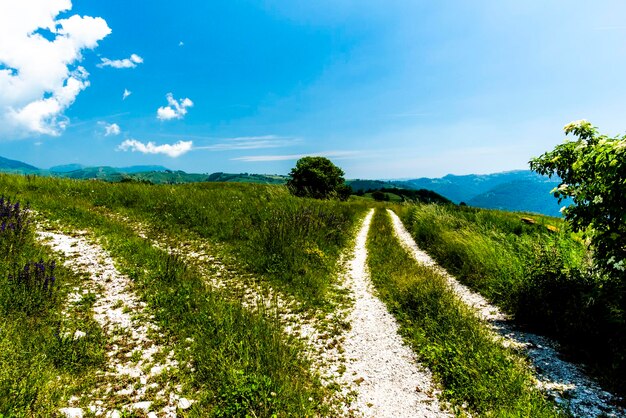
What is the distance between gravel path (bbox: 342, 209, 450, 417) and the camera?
4.88 metres

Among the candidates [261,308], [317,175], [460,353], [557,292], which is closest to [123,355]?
[261,308]

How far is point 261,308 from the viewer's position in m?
8.03

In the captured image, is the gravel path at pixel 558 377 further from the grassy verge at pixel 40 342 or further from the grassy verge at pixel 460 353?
the grassy verge at pixel 40 342

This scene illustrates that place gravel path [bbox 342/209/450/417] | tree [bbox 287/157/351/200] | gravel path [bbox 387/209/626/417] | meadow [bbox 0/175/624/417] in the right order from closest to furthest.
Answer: gravel path [bbox 387/209/626/417] → meadow [bbox 0/175/624/417] → gravel path [bbox 342/209/450/417] → tree [bbox 287/157/351/200]

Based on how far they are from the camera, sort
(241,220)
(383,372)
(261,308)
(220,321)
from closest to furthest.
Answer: (383,372) < (220,321) < (261,308) < (241,220)

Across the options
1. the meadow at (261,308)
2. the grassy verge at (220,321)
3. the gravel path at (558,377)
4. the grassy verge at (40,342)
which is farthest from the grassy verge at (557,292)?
the grassy verge at (40,342)

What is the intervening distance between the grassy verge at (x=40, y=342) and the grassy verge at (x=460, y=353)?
6.40 metres

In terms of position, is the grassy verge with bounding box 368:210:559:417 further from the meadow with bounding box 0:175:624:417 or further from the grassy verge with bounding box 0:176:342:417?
the grassy verge with bounding box 0:176:342:417

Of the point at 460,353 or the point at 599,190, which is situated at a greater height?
the point at 599,190

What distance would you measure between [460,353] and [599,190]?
4093 mm

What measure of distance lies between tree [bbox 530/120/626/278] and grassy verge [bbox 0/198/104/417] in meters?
9.56

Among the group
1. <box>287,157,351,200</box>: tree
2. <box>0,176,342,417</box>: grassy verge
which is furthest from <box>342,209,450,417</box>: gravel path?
<box>287,157,351,200</box>: tree

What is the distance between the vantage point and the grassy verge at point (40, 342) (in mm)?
4219

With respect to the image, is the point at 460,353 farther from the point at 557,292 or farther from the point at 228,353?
the point at 228,353
